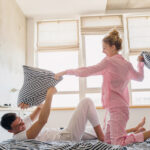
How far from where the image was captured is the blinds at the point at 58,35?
3.95 metres

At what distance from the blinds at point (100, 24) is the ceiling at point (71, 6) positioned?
132 millimetres

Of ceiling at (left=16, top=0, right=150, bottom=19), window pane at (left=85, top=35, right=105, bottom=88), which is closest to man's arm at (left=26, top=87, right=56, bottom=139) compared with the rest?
window pane at (left=85, top=35, right=105, bottom=88)

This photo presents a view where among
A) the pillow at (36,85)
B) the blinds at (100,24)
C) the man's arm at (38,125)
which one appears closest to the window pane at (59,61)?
the blinds at (100,24)

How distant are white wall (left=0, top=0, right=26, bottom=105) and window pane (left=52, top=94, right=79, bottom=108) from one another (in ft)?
2.58

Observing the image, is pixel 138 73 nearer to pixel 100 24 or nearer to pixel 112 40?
pixel 112 40

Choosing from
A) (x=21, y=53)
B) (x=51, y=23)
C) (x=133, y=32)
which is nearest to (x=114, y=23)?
(x=133, y=32)

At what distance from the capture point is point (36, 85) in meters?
1.67

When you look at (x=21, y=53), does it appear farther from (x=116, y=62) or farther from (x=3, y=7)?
(x=116, y=62)

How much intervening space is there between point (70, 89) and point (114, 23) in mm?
1534

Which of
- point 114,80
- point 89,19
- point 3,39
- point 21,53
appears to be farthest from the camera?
point 89,19

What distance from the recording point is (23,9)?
3754 mm

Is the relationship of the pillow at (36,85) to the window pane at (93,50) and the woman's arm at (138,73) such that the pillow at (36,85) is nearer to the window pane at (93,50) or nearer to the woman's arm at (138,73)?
the woman's arm at (138,73)

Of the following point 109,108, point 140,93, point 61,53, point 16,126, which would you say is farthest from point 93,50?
point 16,126

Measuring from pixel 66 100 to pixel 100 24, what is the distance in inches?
63.4
